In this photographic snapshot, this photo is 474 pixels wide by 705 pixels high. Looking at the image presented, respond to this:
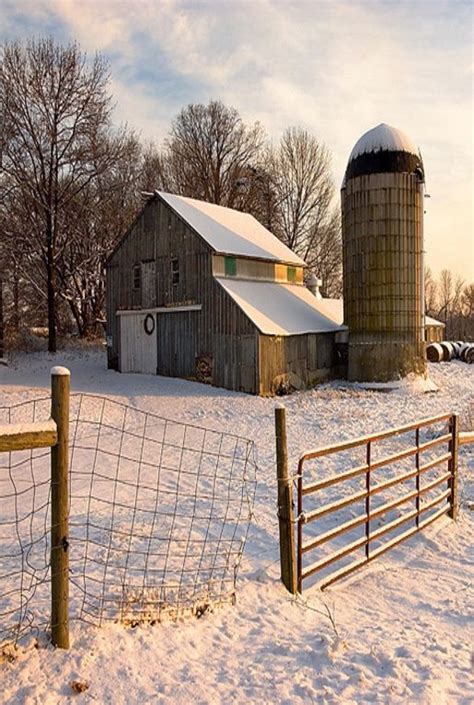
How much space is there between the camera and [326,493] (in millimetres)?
7848

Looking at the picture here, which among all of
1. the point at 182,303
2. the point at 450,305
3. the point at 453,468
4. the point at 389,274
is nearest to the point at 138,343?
the point at 182,303

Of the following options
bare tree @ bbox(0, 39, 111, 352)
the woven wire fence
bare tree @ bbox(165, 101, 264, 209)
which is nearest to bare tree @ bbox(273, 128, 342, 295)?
bare tree @ bbox(165, 101, 264, 209)

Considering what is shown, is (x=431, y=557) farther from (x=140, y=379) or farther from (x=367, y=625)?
(x=140, y=379)

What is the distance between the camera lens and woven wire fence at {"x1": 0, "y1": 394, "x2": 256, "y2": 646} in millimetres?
4121

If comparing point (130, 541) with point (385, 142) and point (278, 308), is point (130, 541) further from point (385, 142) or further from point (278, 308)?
point (385, 142)

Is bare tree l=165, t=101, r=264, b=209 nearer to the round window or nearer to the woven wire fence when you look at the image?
the round window

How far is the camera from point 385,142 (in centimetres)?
1967

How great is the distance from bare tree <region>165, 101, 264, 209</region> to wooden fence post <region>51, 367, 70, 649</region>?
1450 inches

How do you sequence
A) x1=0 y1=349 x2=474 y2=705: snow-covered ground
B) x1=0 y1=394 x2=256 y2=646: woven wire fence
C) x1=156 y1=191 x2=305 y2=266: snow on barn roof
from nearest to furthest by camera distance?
1. x1=0 y1=349 x2=474 y2=705: snow-covered ground
2. x1=0 y1=394 x2=256 y2=646: woven wire fence
3. x1=156 y1=191 x2=305 y2=266: snow on barn roof

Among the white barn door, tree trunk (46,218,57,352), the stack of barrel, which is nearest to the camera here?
the white barn door

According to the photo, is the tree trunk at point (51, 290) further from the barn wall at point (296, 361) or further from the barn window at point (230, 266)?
the barn wall at point (296, 361)

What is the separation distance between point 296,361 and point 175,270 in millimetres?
5810

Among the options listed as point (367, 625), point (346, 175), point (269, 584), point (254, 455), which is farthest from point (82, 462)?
point (346, 175)

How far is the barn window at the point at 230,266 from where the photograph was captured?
19969 millimetres
